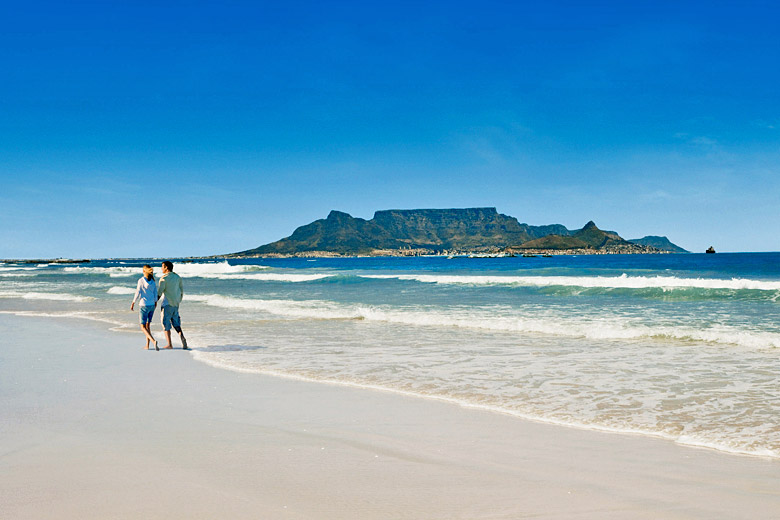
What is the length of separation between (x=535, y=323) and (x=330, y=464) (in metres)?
11.1

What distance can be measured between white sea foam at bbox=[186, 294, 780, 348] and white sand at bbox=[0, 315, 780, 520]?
778 cm

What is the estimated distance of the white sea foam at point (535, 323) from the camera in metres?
12.2

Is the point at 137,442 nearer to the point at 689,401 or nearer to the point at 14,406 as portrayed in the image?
the point at 14,406

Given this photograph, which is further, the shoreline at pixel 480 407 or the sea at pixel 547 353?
the sea at pixel 547 353

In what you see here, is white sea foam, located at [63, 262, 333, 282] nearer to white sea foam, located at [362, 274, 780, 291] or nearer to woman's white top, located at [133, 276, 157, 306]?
white sea foam, located at [362, 274, 780, 291]

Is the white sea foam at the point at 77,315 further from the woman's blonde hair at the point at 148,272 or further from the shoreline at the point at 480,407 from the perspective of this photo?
the shoreline at the point at 480,407

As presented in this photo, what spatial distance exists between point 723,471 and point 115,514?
179 inches

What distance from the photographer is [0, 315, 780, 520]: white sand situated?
3725mm

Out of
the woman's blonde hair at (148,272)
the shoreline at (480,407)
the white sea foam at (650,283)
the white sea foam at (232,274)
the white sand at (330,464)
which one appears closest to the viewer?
the white sand at (330,464)

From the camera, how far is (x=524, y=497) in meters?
3.91

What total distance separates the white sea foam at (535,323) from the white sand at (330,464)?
7.78 metres

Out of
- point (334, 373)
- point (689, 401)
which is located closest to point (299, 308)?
point (334, 373)

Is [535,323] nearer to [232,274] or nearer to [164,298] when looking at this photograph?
[164,298]

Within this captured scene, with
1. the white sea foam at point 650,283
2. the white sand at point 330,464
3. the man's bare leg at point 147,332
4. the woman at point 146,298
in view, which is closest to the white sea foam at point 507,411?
the white sand at point 330,464
